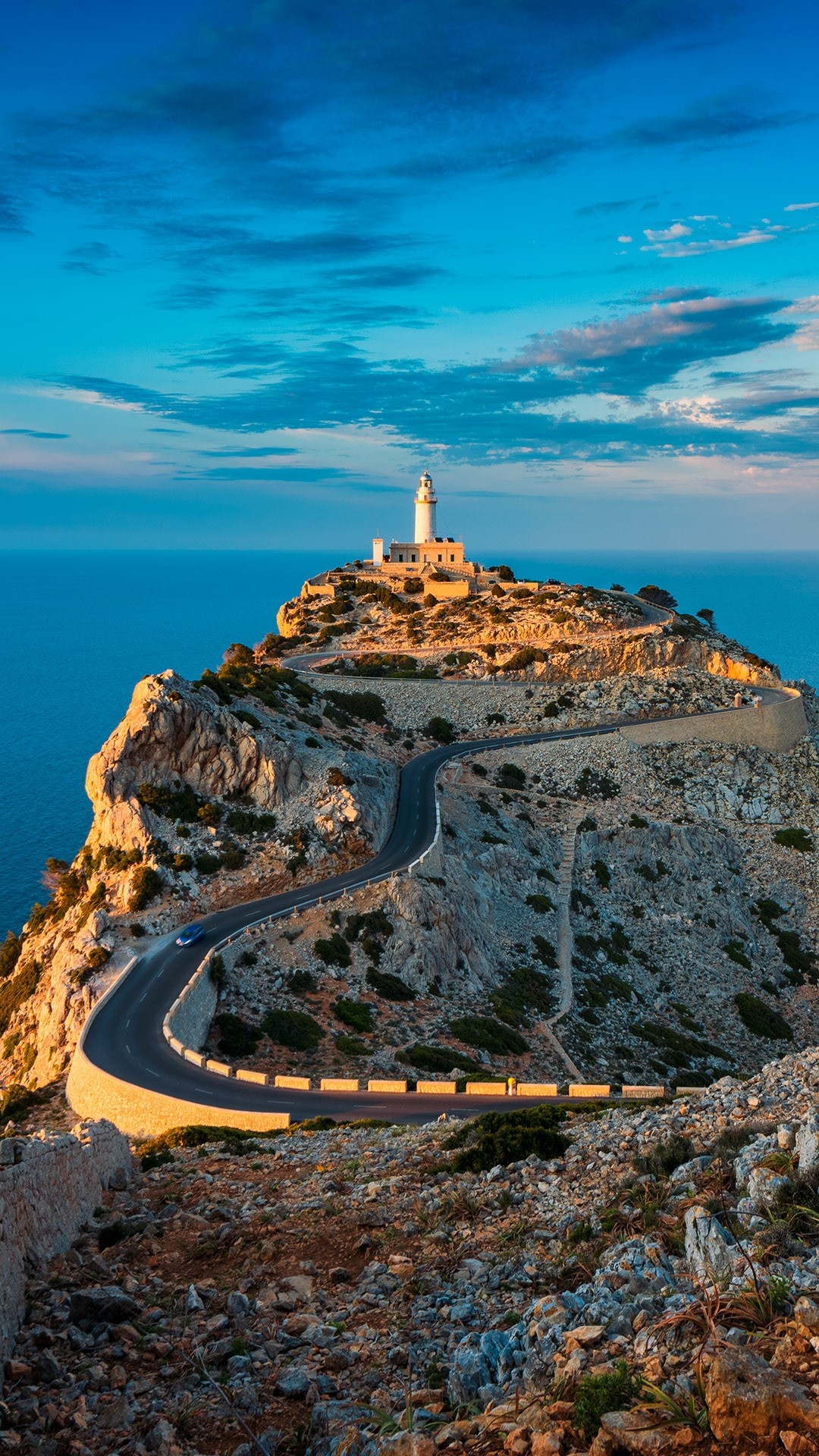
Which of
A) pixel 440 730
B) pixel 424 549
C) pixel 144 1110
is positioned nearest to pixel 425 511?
pixel 424 549

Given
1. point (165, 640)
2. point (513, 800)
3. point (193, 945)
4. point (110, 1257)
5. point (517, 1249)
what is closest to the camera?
point (517, 1249)

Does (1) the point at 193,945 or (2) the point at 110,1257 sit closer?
(2) the point at 110,1257

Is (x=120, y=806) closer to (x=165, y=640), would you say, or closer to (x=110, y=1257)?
(x=110, y=1257)

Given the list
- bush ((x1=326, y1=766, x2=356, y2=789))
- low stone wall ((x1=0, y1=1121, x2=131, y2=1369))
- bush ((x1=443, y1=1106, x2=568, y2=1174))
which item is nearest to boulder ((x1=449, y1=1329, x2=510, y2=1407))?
low stone wall ((x1=0, y1=1121, x2=131, y2=1369))

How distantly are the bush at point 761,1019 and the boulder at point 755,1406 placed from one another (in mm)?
44086

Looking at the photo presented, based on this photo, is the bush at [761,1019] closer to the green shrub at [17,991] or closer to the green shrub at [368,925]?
the green shrub at [368,925]

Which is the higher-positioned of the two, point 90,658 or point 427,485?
point 427,485

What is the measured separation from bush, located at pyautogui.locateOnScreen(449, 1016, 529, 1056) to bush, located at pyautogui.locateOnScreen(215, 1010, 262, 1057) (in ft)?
25.4

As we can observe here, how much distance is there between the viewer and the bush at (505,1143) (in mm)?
16016

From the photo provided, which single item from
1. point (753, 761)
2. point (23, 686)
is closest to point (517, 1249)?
point (753, 761)

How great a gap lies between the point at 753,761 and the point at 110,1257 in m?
65.9

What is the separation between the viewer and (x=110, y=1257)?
14.5 metres

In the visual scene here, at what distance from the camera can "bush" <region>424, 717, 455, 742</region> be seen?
7094 centimetres

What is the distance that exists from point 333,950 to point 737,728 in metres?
46.8
